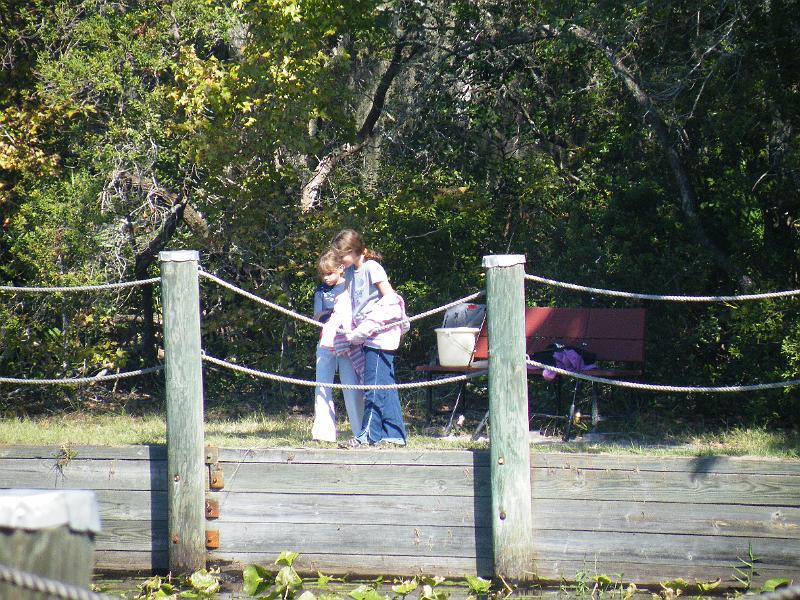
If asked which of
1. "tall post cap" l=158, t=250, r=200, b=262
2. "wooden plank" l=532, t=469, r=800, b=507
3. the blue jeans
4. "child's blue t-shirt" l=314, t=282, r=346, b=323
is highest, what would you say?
"tall post cap" l=158, t=250, r=200, b=262

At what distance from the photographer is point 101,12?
35.2 ft

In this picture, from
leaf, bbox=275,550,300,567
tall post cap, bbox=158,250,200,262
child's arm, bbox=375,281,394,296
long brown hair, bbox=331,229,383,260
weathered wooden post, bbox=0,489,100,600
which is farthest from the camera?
long brown hair, bbox=331,229,383,260

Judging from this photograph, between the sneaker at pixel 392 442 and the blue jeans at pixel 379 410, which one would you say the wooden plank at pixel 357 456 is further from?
the blue jeans at pixel 379 410

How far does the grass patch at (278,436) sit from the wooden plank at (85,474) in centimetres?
29

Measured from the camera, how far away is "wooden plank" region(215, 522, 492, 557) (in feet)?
18.1

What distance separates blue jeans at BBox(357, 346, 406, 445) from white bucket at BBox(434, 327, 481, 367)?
175 cm

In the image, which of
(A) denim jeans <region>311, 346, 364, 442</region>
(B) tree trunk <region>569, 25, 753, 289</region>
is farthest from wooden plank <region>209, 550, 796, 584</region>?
(B) tree trunk <region>569, 25, 753, 289</region>

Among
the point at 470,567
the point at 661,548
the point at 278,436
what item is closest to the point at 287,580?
the point at 470,567

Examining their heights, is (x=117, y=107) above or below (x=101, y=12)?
below

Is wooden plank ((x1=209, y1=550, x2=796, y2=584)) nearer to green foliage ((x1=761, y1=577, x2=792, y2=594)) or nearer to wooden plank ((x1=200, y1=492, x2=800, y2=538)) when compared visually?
green foliage ((x1=761, y1=577, x2=792, y2=594))

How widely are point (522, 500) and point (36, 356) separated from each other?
6833mm

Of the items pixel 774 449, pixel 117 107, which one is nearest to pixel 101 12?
pixel 117 107

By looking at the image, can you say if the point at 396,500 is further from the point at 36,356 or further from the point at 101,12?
the point at 101,12

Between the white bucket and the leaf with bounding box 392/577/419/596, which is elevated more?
the white bucket
